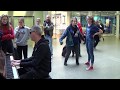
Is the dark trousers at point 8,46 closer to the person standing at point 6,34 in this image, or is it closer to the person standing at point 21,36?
the person standing at point 6,34

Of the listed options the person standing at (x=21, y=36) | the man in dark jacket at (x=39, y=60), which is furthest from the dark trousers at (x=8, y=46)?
the man in dark jacket at (x=39, y=60)

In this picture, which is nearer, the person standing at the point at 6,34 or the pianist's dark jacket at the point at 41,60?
the pianist's dark jacket at the point at 41,60

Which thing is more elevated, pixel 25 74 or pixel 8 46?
pixel 8 46

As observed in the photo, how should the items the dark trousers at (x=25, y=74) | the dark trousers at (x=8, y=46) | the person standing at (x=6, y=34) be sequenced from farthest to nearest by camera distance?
the person standing at (x=6, y=34) → the dark trousers at (x=8, y=46) → the dark trousers at (x=25, y=74)

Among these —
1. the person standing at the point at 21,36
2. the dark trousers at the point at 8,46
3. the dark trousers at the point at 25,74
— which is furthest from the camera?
the person standing at the point at 21,36

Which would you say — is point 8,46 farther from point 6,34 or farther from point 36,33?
point 36,33

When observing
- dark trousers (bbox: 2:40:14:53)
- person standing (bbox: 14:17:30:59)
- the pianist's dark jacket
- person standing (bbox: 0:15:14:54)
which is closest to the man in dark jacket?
the pianist's dark jacket

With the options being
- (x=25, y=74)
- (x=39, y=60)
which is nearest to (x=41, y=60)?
(x=39, y=60)

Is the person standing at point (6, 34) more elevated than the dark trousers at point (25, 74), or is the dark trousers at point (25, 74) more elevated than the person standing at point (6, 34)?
the person standing at point (6, 34)

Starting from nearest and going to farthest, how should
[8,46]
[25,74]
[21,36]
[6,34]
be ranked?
[25,74] < [8,46] < [6,34] < [21,36]

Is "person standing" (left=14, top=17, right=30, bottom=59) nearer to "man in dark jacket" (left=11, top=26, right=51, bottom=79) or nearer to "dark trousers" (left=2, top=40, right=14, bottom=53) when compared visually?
"dark trousers" (left=2, top=40, right=14, bottom=53)

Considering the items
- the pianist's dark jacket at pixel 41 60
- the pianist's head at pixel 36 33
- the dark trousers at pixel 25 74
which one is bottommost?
the dark trousers at pixel 25 74

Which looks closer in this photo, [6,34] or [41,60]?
[41,60]
